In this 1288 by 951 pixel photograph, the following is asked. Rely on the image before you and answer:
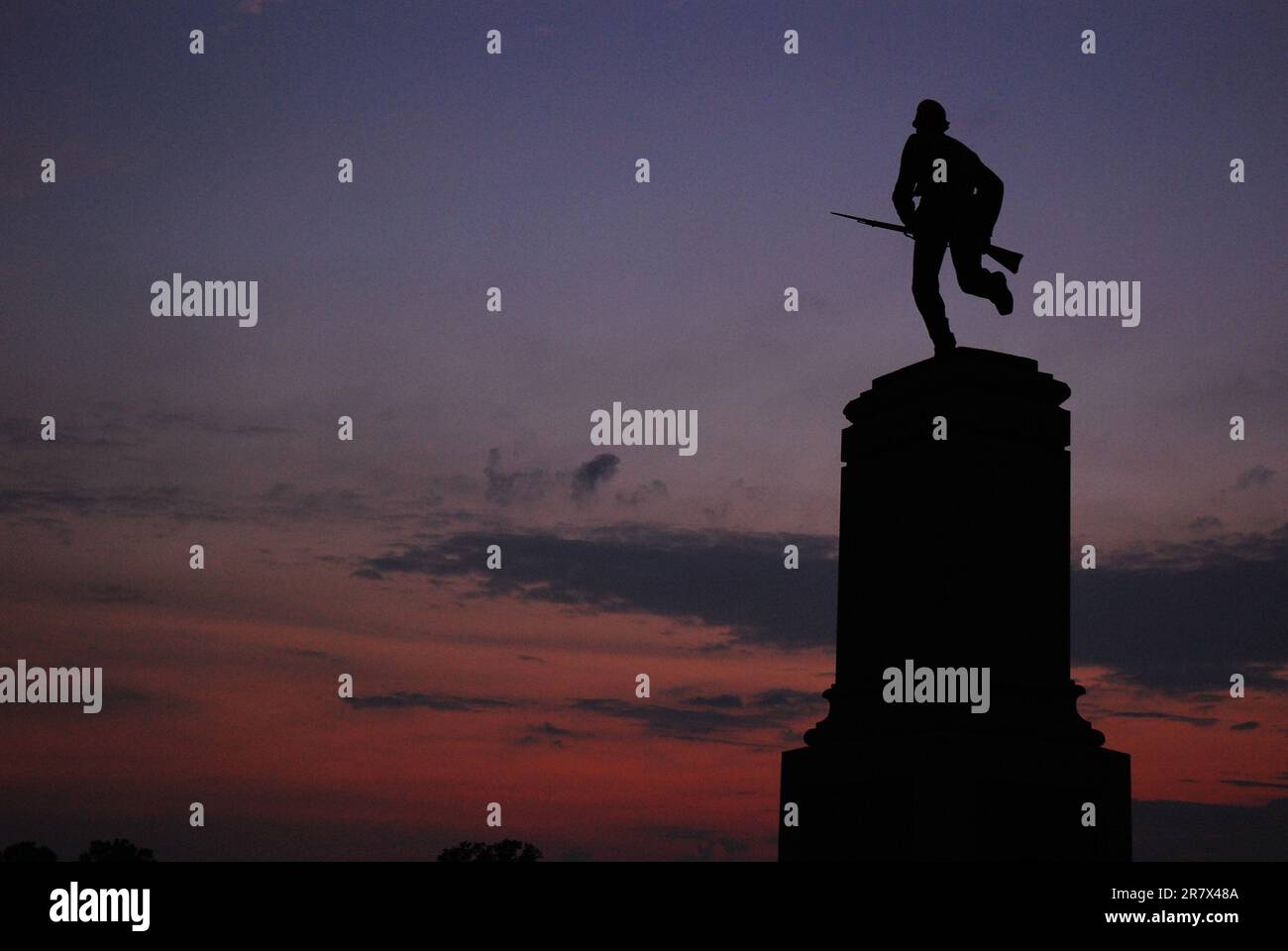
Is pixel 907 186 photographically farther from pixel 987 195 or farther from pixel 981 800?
pixel 981 800

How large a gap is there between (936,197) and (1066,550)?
4414mm

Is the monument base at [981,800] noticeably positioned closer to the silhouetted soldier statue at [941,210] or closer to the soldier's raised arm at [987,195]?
the silhouetted soldier statue at [941,210]

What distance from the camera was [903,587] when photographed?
19.9 metres

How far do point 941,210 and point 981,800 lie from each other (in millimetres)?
6912

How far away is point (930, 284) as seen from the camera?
68.4ft

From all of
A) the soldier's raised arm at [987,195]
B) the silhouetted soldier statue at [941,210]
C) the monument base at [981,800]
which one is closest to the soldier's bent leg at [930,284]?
the silhouetted soldier statue at [941,210]

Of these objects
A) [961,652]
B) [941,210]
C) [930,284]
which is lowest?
[961,652]

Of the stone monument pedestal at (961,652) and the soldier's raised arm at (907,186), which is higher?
the soldier's raised arm at (907,186)

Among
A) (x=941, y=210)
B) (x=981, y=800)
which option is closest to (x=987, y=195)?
(x=941, y=210)

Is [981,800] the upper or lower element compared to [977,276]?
lower

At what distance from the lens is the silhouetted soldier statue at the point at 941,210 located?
20.8m

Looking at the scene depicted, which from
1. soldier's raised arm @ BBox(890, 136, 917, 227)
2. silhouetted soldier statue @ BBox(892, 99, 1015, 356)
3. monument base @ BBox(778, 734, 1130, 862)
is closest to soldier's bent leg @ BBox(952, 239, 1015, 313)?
silhouetted soldier statue @ BBox(892, 99, 1015, 356)
